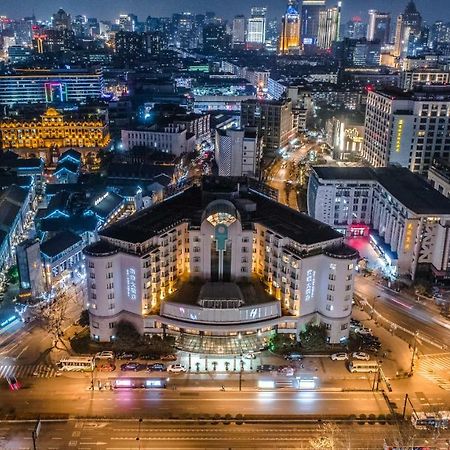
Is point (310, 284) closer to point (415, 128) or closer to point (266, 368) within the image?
point (266, 368)

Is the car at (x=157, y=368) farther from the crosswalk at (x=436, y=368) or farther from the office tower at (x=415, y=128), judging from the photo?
the office tower at (x=415, y=128)

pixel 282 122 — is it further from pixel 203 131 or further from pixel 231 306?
pixel 231 306

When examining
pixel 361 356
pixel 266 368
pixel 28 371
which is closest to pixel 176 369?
pixel 266 368

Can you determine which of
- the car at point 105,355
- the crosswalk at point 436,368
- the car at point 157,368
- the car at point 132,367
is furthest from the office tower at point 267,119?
the car at point 132,367

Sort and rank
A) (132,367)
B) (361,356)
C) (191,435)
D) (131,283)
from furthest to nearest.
A: (131,283) < (361,356) < (132,367) < (191,435)

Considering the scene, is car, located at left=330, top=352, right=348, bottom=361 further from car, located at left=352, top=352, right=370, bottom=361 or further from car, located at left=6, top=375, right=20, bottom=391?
car, located at left=6, top=375, right=20, bottom=391

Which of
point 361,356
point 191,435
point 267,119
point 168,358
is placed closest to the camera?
point 191,435
